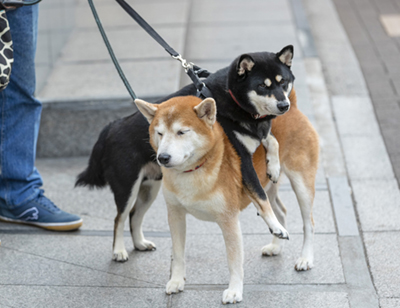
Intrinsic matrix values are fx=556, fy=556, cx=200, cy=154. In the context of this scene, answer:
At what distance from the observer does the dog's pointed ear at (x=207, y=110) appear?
9.87 feet

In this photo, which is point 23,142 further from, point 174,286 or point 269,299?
point 269,299

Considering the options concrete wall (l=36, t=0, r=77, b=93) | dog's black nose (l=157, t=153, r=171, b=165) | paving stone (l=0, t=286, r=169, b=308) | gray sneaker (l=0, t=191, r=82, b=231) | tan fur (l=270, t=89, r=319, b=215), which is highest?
dog's black nose (l=157, t=153, r=171, b=165)

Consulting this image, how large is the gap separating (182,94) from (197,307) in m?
1.35

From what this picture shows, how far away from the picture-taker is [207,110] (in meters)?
3.06

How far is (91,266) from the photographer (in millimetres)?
3973

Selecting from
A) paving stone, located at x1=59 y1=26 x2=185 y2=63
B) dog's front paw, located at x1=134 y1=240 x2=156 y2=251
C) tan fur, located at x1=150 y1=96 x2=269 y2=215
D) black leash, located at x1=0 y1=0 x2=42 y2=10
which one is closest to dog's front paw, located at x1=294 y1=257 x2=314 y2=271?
tan fur, located at x1=150 y1=96 x2=269 y2=215

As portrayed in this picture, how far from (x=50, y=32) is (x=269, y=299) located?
17.0 ft

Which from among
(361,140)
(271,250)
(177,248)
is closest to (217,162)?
(177,248)

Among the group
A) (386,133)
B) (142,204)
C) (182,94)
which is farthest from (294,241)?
(386,133)

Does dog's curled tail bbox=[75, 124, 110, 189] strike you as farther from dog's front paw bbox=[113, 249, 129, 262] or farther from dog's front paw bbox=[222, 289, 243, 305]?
dog's front paw bbox=[222, 289, 243, 305]

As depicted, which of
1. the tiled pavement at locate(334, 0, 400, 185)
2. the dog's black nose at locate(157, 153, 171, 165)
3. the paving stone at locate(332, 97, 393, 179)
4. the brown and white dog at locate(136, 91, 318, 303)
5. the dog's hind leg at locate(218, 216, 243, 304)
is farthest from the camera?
the tiled pavement at locate(334, 0, 400, 185)

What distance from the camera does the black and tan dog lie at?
3.10 meters

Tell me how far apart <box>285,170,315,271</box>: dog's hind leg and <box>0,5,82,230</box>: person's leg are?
1.77 m

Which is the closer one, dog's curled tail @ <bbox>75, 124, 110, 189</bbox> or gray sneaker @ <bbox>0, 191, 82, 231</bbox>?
dog's curled tail @ <bbox>75, 124, 110, 189</bbox>
